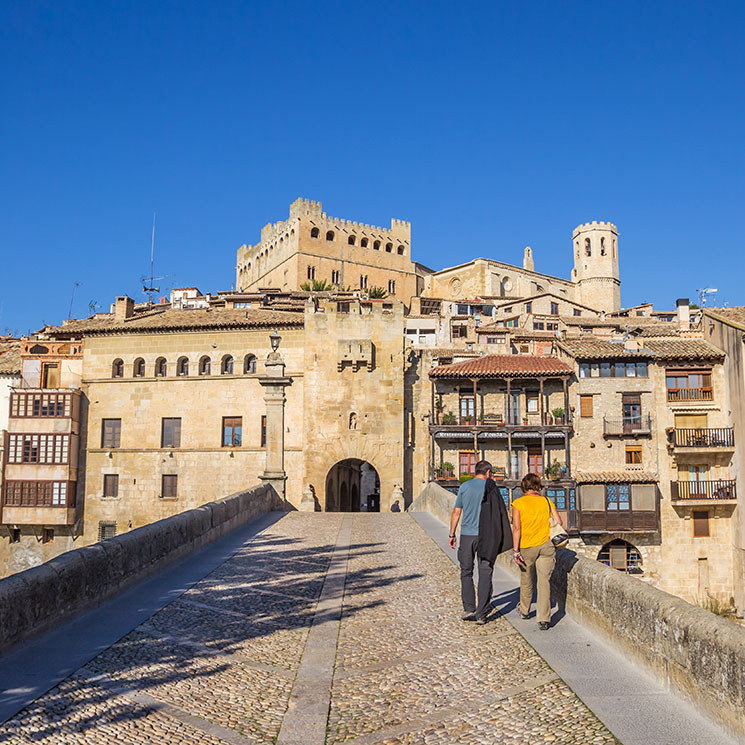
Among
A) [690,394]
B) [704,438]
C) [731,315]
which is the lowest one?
[704,438]

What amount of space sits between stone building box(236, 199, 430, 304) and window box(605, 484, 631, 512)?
163 ft

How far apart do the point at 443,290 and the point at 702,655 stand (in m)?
88.0

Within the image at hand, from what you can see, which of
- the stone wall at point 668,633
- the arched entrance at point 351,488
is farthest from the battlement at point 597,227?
the stone wall at point 668,633

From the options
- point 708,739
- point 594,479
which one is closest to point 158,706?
point 708,739

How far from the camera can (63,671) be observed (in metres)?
5.96

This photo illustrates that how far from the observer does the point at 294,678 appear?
6.24 meters

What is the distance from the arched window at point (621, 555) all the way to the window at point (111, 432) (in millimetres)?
24977

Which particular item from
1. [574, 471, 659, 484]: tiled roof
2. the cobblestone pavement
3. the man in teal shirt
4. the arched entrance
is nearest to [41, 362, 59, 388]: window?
the arched entrance

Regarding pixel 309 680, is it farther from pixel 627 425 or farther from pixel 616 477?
pixel 627 425

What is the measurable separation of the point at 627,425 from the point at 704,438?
3.67 m

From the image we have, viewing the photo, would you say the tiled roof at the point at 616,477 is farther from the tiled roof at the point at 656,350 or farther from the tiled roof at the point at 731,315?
the tiled roof at the point at 731,315

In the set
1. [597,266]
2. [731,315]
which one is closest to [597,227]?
[597,266]

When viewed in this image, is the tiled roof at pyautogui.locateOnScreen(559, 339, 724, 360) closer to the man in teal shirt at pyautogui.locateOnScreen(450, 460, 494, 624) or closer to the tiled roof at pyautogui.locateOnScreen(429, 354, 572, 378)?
the tiled roof at pyautogui.locateOnScreen(429, 354, 572, 378)

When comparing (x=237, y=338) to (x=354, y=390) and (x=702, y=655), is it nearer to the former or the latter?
(x=354, y=390)
